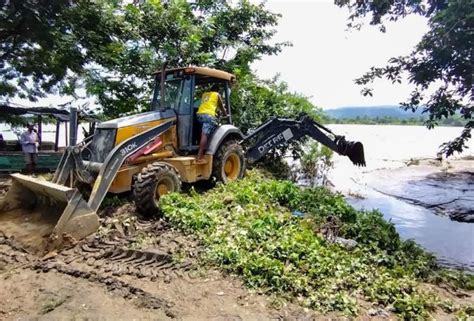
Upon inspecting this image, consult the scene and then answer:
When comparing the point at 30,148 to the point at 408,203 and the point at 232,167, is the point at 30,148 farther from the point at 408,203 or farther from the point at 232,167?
the point at 408,203

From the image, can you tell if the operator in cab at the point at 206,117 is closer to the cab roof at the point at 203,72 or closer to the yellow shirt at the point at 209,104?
the yellow shirt at the point at 209,104

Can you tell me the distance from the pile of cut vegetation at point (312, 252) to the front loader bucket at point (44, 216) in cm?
124

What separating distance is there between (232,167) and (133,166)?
247 cm

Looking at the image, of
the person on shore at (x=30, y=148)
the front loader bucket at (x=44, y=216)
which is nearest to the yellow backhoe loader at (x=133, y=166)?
the front loader bucket at (x=44, y=216)

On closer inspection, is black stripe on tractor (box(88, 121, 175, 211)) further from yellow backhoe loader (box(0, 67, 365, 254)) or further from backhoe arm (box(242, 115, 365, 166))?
backhoe arm (box(242, 115, 365, 166))

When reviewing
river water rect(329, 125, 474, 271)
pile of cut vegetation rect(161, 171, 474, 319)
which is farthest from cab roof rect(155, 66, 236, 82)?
river water rect(329, 125, 474, 271)

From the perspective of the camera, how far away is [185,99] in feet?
24.2

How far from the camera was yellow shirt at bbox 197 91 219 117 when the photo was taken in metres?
7.39

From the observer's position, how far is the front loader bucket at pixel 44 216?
16.4ft

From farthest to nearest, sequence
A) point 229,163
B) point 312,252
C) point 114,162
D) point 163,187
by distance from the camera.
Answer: point 229,163, point 163,187, point 114,162, point 312,252

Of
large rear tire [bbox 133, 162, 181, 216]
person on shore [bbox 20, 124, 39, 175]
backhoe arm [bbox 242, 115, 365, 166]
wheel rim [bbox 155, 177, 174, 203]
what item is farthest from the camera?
person on shore [bbox 20, 124, 39, 175]

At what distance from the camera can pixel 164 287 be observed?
13.6 feet

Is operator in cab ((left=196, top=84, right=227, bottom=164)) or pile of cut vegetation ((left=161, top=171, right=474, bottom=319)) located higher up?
operator in cab ((left=196, top=84, right=227, bottom=164))

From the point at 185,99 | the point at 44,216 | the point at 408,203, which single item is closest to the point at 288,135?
the point at 185,99
